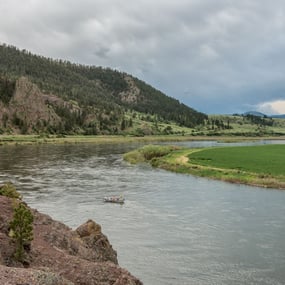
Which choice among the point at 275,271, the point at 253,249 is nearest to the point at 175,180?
the point at 253,249

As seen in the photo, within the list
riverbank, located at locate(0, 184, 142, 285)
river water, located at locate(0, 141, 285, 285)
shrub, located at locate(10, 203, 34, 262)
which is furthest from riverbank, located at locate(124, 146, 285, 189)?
shrub, located at locate(10, 203, 34, 262)

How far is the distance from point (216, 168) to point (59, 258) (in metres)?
49.6

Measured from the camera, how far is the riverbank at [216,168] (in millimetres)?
54031

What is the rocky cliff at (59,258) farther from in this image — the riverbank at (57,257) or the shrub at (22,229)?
the shrub at (22,229)

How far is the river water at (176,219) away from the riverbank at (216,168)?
262 centimetres

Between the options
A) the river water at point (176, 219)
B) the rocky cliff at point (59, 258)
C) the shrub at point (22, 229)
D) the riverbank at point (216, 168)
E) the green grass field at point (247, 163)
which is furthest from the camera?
the green grass field at point (247, 163)

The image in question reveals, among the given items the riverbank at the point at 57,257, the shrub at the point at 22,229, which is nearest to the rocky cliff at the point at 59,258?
the riverbank at the point at 57,257

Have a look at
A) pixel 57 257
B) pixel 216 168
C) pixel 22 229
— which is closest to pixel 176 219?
pixel 57 257

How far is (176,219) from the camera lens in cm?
3488

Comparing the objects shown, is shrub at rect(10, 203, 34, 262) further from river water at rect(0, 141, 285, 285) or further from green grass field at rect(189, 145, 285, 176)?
green grass field at rect(189, 145, 285, 176)

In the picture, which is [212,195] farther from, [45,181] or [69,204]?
[45,181]

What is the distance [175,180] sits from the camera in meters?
57.7

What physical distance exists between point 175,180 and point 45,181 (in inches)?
675

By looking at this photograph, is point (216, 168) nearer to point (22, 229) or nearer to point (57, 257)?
point (57, 257)
